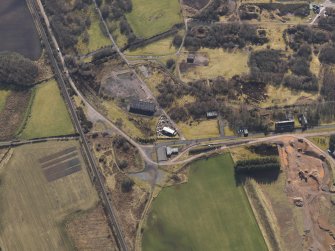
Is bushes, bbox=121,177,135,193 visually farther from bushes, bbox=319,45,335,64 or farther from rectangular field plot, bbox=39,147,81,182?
bushes, bbox=319,45,335,64

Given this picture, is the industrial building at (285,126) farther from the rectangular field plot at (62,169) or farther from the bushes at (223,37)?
the rectangular field plot at (62,169)

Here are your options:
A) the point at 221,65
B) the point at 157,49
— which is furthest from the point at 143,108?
the point at 221,65

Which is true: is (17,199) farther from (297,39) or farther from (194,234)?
(297,39)

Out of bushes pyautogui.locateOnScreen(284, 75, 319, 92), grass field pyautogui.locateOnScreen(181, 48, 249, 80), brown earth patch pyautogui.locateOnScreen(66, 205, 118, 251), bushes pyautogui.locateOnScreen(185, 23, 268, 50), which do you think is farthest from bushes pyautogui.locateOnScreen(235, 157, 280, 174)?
bushes pyautogui.locateOnScreen(185, 23, 268, 50)

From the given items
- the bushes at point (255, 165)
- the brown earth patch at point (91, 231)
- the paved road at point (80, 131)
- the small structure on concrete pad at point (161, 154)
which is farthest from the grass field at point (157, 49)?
the brown earth patch at point (91, 231)

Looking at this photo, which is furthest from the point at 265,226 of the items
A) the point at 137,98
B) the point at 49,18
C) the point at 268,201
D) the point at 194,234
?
the point at 49,18

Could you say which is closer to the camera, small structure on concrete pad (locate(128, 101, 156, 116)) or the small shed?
small structure on concrete pad (locate(128, 101, 156, 116))
